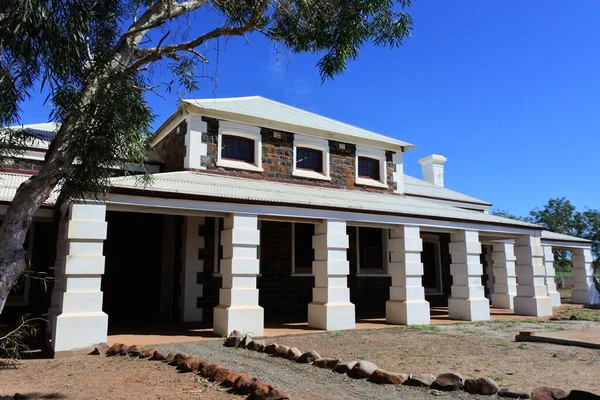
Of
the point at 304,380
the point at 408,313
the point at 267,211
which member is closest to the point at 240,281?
the point at 267,211

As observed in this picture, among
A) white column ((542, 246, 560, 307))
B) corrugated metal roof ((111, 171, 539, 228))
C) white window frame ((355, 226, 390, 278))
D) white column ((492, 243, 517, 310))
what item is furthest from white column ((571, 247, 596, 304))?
white window frame ((355, 226, 390, 278))

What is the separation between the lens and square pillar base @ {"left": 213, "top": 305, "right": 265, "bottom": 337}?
32.2 feet

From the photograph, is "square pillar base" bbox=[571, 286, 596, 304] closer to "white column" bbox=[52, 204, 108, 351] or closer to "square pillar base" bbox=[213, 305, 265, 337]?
"square pillar base" bbox=[213, 305, 265, 337]

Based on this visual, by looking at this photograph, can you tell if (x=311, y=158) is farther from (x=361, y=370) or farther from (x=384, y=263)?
(x=361, y=370)

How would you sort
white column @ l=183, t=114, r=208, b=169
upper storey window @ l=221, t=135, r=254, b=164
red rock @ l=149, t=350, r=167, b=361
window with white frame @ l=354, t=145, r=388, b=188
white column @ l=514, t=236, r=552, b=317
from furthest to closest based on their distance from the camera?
window with white frame @ l=354, t=145, r=388, b=188 < white column @ l=514, t=236, r=552, b=317 < upper storey window @ l=221, t=135, r=254, b=164 < white column @ l=183, t=114, r=208, b=169 < red rock @ l=149, t=350, r=167, b=361

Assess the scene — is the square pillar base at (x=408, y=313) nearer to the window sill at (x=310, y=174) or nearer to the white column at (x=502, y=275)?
the window sill at (x=310, y=174)

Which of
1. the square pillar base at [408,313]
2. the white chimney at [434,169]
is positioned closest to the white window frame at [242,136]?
the square pillar base at [408,313]

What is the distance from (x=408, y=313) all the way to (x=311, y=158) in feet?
19.0

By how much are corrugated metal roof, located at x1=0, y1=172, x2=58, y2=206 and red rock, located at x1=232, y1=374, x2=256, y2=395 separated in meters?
5.40

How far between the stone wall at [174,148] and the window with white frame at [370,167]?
5.81m

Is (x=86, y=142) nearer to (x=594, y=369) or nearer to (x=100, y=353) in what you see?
(x=100, y=353)

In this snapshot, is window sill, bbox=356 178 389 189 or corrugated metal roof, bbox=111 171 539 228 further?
window sill, bbox=356 178 389 189

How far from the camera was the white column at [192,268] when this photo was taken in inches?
495

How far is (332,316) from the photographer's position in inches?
435
